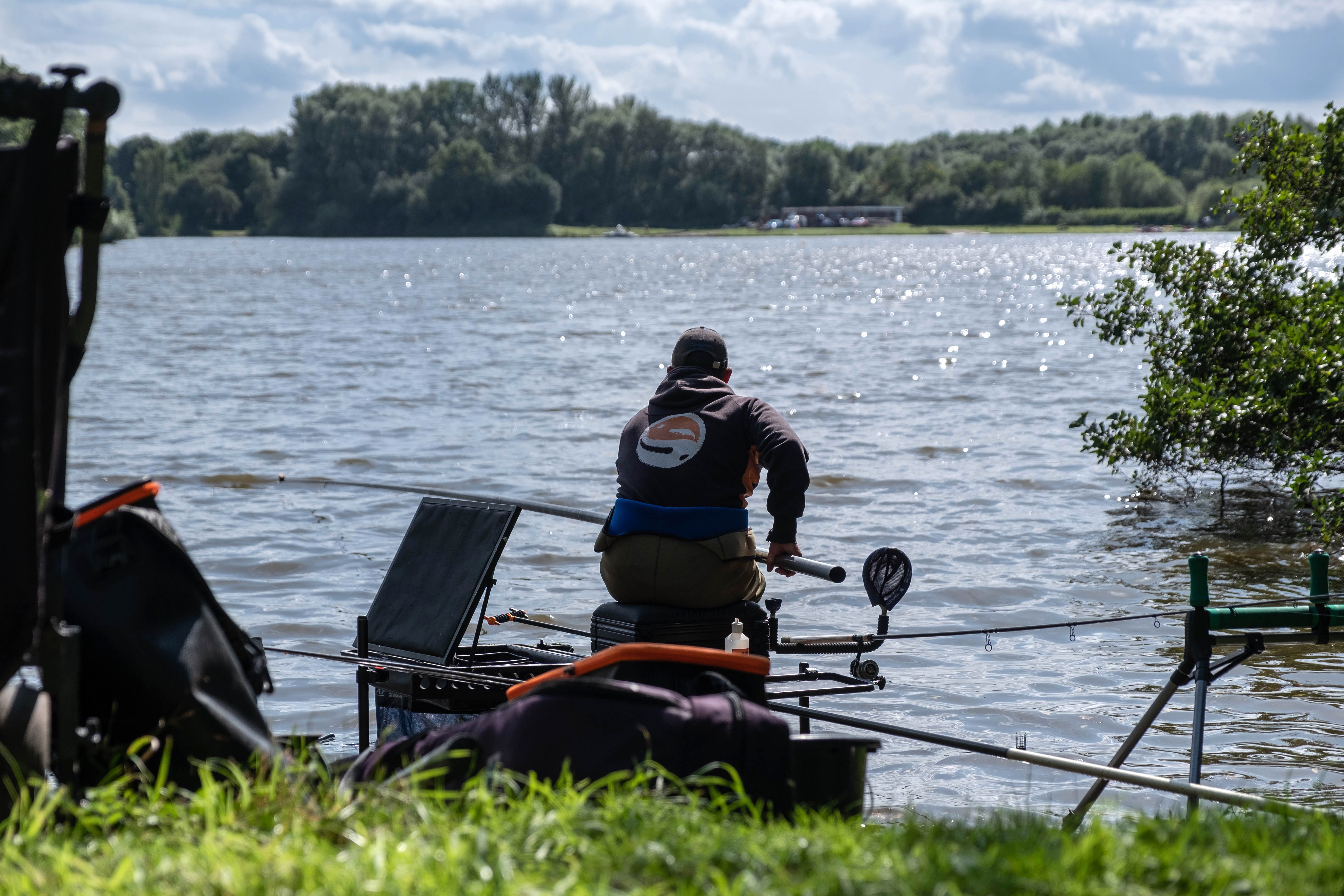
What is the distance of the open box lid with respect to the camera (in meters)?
4.88

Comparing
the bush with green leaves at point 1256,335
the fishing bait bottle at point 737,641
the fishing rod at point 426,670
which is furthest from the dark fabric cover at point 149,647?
the bush with green leaves at point 1256,335

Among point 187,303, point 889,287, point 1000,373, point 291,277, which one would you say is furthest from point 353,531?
point 291,277

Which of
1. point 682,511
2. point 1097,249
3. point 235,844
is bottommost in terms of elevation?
point 235,844

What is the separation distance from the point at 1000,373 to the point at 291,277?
1814 inches

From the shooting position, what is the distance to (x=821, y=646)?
16.5 feet

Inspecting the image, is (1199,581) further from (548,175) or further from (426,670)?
(548,175)

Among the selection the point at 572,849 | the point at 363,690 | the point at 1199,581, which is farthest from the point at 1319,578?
the point at 363,690

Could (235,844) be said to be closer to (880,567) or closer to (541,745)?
(541,745)

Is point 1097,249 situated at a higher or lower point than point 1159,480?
higher

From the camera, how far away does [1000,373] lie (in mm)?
27094

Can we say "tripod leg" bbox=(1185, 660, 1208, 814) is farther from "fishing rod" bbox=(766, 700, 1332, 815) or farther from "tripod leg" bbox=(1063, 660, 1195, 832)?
"fishing rod" bbox=(766, 700, 1332, 815)

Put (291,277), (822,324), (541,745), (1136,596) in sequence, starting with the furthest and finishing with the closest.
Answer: (291,277) < (822,324) < (1136,596) < (541,745)

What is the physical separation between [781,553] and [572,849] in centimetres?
235

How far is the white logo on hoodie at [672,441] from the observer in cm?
518
